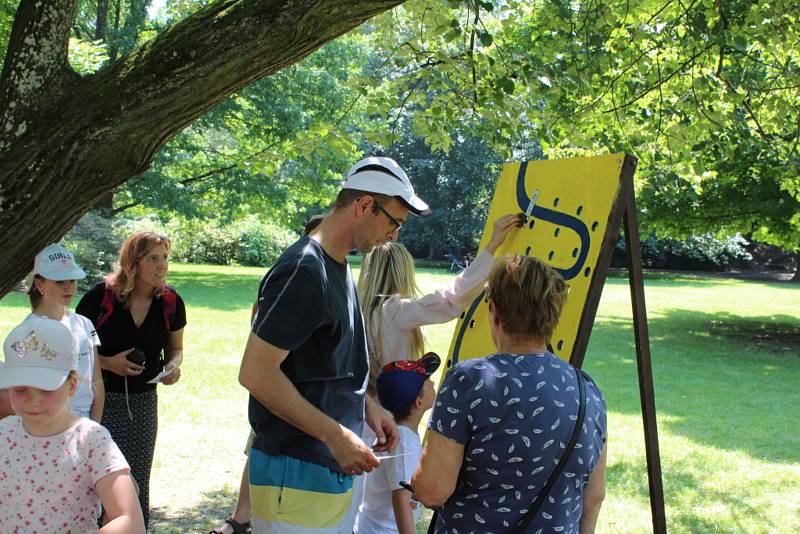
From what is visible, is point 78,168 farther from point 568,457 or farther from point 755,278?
point 755,278

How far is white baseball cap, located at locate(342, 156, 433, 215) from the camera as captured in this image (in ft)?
8.23

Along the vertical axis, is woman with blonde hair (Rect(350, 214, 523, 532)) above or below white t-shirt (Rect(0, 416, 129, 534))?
above

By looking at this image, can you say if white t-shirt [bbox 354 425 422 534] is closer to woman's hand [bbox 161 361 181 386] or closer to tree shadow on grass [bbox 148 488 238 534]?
woman's hand [bbox 161 361 181 386]

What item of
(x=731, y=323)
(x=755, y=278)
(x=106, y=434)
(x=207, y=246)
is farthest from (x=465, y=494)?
(x=755, y=278)

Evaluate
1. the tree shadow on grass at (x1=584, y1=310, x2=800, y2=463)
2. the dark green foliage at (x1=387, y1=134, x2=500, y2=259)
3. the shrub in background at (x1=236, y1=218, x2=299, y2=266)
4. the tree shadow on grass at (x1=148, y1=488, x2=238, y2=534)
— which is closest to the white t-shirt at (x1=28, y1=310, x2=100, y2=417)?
the tree shadow on grass at (x1=148, y1=488, x2=238, y2=534)

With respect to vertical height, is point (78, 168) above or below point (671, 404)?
above

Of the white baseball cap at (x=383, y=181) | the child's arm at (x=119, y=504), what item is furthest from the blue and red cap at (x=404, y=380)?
the child's arm at (x=119, y=504)

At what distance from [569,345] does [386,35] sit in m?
3.82

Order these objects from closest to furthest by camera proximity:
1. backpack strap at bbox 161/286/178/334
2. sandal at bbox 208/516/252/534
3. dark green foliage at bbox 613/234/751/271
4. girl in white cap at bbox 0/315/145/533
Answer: girl in white cap at bbox 0/315/145/533 < backpack strap at bbox 161/286/178/334 < sandal at bbox 208/516/252/534 < dark green foliage at bbox 613/234/751/271

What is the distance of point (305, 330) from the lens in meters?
2.32

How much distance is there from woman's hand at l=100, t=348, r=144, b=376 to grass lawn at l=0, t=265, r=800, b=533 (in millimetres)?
1635

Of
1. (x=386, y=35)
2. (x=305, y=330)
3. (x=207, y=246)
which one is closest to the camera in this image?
(x=305, y=330)

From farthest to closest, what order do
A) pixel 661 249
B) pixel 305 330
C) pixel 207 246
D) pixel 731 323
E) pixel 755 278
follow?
pixel 661 249, pixel 755 278, pixel 207 246, pixel 731 323, pixel 305 330

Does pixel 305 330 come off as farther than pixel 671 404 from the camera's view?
No
